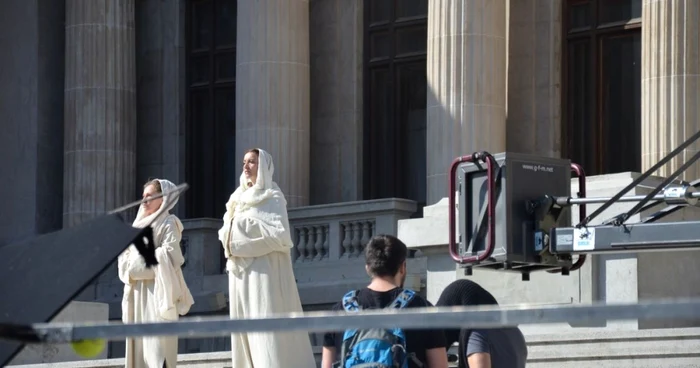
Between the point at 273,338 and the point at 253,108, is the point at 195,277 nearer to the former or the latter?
the point at 253,108

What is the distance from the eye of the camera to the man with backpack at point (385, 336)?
7.34 meters

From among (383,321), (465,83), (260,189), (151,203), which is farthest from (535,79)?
(383,321)

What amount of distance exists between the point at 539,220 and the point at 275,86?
16.3 meters

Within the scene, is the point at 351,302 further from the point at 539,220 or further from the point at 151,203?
the point at 151,203

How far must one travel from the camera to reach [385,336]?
7.35 meters

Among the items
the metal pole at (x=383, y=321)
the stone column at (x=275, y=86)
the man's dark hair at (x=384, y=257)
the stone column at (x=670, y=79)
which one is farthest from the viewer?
the stone column at (x=275, y=86)

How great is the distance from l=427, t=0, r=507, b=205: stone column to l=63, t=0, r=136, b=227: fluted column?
6765 mm

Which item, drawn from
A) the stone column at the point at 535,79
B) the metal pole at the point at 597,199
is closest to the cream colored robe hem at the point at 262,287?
the metal pole at the point at 597,199

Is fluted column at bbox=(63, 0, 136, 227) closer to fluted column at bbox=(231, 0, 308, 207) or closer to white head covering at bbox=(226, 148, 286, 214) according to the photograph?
fluted column at bbox=(231, 0, 308, 207)

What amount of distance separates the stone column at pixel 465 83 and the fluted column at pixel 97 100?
266 inches

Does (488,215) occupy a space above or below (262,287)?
above

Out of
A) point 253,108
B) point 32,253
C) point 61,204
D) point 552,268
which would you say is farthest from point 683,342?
point 61,204

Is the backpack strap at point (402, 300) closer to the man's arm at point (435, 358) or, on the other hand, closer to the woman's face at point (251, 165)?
the man's arm at point (435, 358)

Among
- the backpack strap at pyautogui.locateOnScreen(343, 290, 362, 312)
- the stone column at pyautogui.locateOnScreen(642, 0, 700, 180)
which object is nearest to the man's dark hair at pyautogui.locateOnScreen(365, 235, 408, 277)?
the backpack strap at pyautogui.locateOnScreen(343, 290, 362, 312)
